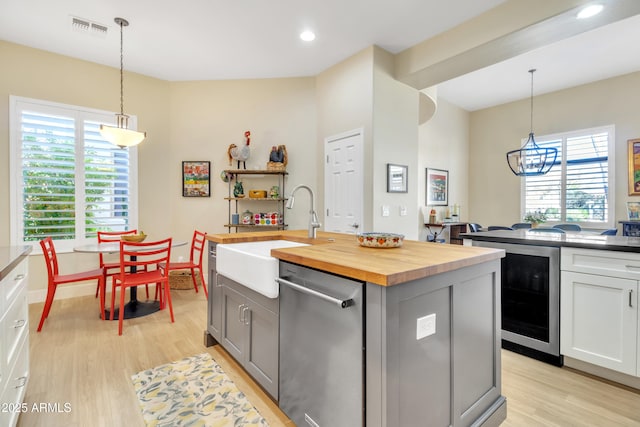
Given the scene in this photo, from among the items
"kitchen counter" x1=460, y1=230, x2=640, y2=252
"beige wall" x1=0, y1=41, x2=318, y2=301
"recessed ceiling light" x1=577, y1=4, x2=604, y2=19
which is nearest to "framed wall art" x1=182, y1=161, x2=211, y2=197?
"beige wall" x1=0, y1=41, x2=318, y2=301

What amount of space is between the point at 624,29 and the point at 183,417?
5.96 metres

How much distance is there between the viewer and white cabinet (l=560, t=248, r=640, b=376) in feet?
6.35

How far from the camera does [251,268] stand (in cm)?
180

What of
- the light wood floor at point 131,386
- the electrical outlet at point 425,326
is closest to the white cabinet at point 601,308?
the light wood floor at point 131,386

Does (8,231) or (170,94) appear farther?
(170,94)

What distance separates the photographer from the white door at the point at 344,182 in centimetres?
380

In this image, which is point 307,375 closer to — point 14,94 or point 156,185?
point 156,185

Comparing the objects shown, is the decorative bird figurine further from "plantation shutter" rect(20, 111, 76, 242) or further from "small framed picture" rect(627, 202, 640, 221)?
"small framed picture" rect(627, 202, 640, 221)

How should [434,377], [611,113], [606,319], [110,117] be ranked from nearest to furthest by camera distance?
[434,377] < [606,319] < [110,117] < [611,113]

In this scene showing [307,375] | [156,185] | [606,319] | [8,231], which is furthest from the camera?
[156,185]

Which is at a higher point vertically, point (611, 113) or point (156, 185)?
point (611, 113)

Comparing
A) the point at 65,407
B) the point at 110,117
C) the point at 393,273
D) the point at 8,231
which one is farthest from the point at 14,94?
the point at 393,273

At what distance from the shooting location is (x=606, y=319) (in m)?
2.03

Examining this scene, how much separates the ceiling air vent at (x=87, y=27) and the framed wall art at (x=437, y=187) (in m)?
5.48
